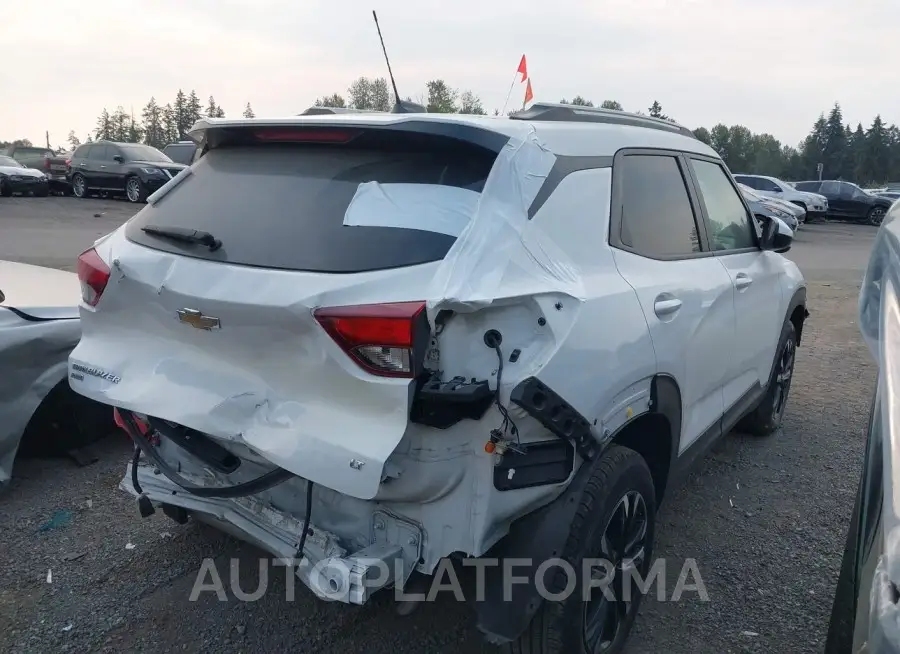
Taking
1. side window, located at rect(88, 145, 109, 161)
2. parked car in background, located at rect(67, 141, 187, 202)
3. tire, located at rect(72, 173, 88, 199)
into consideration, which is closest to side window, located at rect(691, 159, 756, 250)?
parked car in background, located at rect(67, 141, 187, 202)

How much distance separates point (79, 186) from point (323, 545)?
23964 millimetres

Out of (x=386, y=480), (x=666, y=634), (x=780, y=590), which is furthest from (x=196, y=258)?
(x=780, y=590)

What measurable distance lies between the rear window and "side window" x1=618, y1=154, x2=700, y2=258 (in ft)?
2.68

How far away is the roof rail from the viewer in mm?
2873

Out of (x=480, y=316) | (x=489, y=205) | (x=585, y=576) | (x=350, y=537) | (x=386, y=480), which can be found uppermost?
(x=489, y=205)

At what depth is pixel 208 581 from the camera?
3189mm

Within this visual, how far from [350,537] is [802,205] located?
91.7ft

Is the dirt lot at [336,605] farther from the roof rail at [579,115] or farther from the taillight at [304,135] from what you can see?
the roof rail at [579,115]

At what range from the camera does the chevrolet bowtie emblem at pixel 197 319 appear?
Answer: 2.32 metres

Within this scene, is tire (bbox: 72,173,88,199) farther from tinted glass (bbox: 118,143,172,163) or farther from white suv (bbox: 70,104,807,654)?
white suv (bbox: 70,104,807,654)

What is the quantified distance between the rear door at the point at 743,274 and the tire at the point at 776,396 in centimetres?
25

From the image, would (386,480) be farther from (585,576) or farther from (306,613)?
(306,613)

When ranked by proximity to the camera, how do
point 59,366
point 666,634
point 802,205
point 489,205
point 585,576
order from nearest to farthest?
point 489,205 < point 585,576 < point 666,634 < point 59,366 < point 802,205
